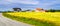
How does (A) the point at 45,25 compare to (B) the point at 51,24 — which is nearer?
(B) the point at 51,24

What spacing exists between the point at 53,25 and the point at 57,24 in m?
0.64

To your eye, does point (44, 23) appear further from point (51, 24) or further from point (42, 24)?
point (51, 24)

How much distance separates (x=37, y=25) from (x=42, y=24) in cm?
79

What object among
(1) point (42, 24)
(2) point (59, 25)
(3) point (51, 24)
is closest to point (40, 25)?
(1) point (42, 24)

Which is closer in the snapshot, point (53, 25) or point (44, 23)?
point (53, 25)

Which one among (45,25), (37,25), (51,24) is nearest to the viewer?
(51,24)

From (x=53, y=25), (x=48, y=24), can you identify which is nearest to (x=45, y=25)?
(x=48, y=24)

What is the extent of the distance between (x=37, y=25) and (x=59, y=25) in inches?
192

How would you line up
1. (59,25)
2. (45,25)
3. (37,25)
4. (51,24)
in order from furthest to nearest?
(37,25) < (45,25) < (51,24) < (59,25)

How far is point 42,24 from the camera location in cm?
2234

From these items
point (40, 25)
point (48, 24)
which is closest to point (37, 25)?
point (40, 25)

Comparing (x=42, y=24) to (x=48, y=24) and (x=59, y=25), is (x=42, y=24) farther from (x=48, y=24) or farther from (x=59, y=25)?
(x=59, y=25)

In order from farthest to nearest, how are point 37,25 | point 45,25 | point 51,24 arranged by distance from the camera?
point 37,25, point 45,25, point 51,24

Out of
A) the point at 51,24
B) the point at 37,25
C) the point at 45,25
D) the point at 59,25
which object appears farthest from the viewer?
the point at 37,25
